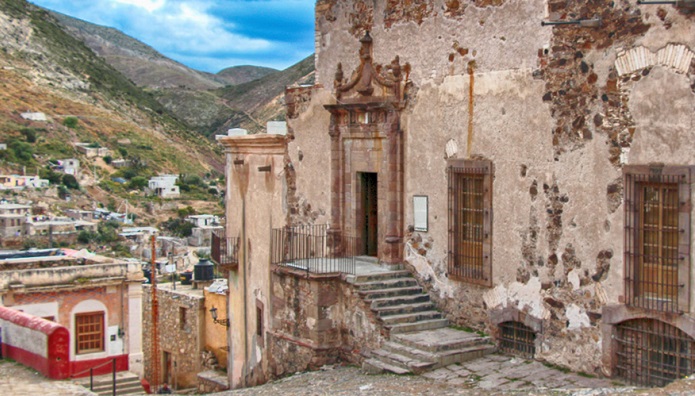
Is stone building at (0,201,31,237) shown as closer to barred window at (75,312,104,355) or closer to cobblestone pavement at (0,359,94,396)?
barred window at (75,312,104,355)

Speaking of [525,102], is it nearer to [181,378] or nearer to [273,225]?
[273,225]

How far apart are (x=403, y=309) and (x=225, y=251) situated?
6083mm

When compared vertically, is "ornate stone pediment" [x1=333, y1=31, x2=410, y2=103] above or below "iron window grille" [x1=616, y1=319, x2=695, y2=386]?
above

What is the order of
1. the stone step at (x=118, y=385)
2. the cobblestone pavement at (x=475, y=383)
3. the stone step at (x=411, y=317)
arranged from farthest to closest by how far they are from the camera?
the stone step at (x=118, y=385) → the stone step at (x=411, y=317) → the cobblestone pavement at (x=475, y=383)

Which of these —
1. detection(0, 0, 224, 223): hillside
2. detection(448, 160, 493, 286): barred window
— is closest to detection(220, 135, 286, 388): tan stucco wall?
detection(448, 160, 493, 286): barred window

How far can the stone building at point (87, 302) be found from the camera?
21906 mm

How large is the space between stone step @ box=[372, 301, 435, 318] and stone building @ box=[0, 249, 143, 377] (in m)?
10.6

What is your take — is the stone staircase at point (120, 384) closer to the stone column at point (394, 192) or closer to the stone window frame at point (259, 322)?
the stone window frame at point (259, 322)

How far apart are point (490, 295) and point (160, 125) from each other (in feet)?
258

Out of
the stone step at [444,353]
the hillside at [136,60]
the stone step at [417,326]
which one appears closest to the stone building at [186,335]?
the stone step at [417,326]

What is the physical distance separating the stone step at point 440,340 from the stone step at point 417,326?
115 millimetres

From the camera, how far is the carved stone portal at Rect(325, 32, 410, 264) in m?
14.4

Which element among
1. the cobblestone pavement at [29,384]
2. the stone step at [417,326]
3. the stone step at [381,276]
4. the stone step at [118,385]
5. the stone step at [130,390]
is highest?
the stone step at [381,276]

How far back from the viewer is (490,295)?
42.2ft
